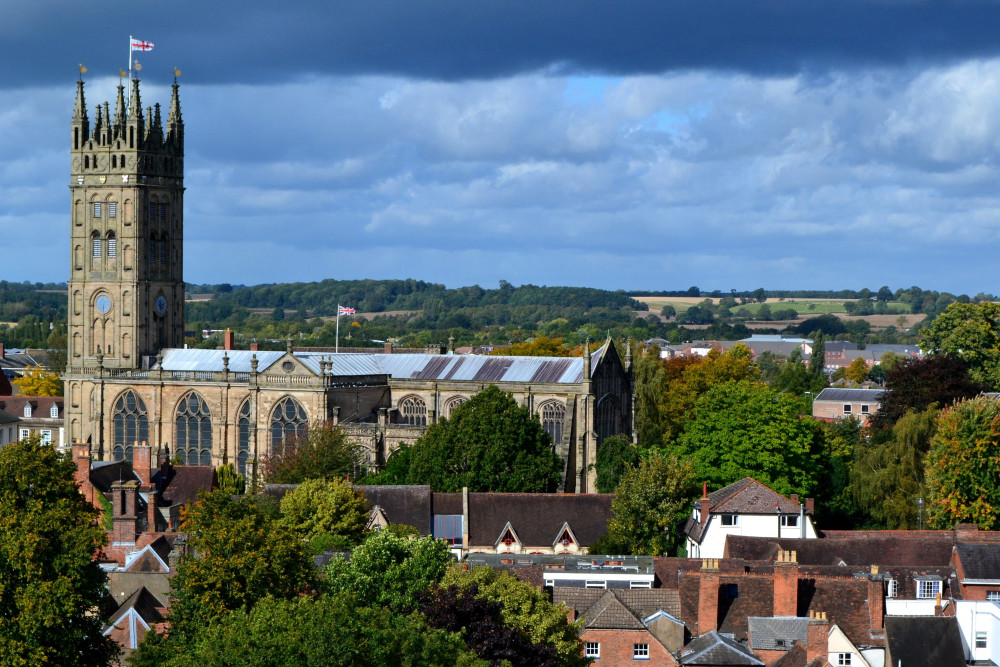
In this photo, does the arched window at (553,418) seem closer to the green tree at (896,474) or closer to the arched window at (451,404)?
the arched window at (451,404)

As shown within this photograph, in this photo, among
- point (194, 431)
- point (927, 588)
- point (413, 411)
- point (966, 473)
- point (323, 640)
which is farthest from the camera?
point (194, 431)

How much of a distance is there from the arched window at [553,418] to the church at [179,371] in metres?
0.06

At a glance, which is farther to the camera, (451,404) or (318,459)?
(451,404)

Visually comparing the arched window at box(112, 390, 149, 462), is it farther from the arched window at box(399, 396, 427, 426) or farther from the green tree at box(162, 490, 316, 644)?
the green tree at box(162, 490, 316, 644)

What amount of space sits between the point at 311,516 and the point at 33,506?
1969cm

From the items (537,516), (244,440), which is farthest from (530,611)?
(244,440)

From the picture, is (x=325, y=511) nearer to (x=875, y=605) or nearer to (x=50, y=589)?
(x=50, y=589)

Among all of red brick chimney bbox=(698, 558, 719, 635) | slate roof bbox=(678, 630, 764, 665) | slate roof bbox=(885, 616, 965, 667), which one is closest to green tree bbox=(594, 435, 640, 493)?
red brick chimney bbox=(698, 558, 719, 635)

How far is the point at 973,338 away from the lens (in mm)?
111562

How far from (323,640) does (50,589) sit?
461 inches

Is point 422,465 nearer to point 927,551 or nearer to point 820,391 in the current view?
point 927,551

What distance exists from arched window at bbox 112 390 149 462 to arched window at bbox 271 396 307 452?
9.18 meters

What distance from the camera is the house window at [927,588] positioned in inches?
2484

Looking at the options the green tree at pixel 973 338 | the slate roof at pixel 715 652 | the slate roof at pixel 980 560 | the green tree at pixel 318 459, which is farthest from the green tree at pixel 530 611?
the green tree at pixel 973 338
